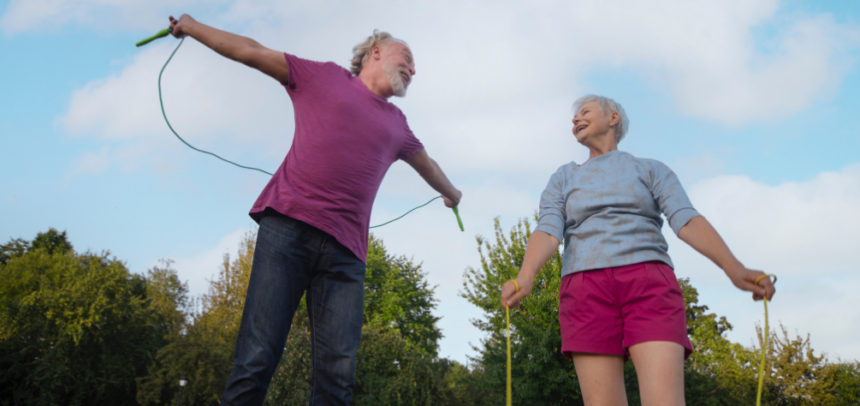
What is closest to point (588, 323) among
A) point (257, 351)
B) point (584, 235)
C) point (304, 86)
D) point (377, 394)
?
point (584, 235)

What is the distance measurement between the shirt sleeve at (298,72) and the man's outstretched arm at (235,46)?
0.09 feet

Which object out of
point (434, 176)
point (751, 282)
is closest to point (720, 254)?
point (751, 282)

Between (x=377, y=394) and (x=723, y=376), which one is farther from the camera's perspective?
(x=723, y=376)

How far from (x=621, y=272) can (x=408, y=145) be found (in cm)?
127

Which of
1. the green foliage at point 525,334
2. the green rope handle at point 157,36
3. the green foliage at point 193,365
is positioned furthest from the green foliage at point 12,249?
the green rope handle at point 157,36

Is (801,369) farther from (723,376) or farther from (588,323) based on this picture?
(588,323)

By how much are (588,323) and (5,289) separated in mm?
34156

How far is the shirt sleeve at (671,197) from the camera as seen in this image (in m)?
2.56

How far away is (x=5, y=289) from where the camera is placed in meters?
28.3

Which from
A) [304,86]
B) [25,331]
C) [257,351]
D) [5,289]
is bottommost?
[257,351]

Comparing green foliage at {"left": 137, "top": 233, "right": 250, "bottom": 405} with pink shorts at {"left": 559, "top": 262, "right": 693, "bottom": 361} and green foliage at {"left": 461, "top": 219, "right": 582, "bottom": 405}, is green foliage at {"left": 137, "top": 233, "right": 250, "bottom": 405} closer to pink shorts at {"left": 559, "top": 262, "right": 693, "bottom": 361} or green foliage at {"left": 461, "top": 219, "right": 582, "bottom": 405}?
green foliage at {"left": 461, "top": 219, "right": 582, "bottom": 405}

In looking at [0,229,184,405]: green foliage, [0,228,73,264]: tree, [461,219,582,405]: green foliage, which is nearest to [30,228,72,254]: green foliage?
[0,228,73,264]: tree

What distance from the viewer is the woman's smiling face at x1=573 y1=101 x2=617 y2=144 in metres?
3.03

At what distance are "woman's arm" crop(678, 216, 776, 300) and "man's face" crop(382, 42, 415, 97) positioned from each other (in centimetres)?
159
